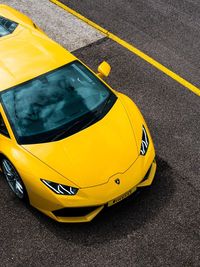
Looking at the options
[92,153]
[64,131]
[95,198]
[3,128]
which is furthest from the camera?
[3,128]

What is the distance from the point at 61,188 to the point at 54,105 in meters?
1.16

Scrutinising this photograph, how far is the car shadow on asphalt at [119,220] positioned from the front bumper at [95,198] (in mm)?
255

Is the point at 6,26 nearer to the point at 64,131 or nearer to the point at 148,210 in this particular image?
the point at 64,131

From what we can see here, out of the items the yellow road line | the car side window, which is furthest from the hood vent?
the yellow road line

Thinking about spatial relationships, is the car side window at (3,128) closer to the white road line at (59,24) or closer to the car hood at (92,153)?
the car hood at (92,153)

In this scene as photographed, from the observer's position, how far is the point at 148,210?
6129mm

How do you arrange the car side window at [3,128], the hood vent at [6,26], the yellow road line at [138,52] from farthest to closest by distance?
the yellow road line at [138,52] → the hood vent at [6,26] → the car side window at [3,128]

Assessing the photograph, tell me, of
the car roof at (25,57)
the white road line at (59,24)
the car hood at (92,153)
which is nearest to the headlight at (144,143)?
the car hood at (92,153)

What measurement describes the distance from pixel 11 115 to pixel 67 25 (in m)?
4.25

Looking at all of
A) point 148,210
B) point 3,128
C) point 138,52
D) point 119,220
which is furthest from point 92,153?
point 138,52

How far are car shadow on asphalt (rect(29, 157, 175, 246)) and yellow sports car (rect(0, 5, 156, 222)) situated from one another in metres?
0.27

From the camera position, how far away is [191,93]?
7.96 metres

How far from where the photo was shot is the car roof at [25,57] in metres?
6.27

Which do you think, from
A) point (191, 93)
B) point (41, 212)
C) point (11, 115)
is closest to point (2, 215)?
point (41, 212)
